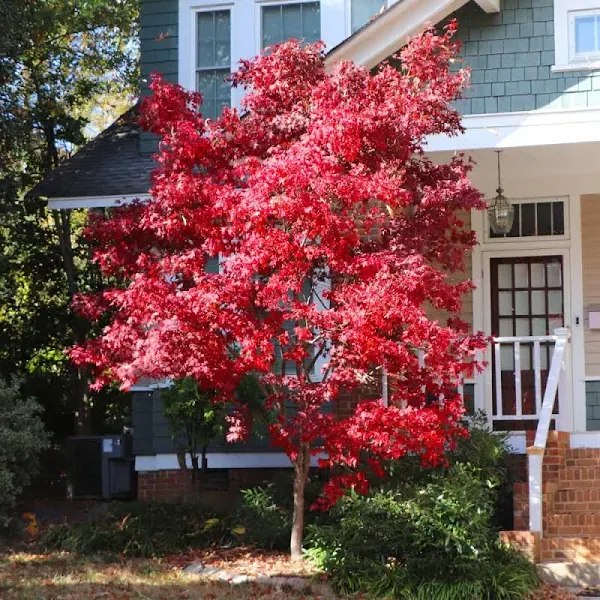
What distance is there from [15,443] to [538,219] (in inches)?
259

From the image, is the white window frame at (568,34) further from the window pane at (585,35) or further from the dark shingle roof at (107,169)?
the dark shingle roof at (107,169)

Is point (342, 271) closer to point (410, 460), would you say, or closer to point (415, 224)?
point (415, 224)

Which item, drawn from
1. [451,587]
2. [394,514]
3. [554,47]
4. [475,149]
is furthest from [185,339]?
[554,47]

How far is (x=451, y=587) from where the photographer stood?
865cm

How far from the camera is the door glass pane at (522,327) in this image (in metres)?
13.3

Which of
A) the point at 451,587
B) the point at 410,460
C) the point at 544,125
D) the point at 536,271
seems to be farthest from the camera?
the point at 536,271

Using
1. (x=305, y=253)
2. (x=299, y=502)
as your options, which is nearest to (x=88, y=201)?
(x=305, y=253)

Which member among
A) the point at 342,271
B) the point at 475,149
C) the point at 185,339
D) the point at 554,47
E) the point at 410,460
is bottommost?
the point at 410,460

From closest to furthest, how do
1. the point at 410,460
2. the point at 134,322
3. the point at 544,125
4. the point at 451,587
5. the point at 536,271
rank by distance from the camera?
the point at 451,587, the point at 134,322, the point at 410,460, the point at 544,125, the point at 536,271

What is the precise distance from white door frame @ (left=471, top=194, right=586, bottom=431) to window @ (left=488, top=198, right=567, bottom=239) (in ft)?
0.28

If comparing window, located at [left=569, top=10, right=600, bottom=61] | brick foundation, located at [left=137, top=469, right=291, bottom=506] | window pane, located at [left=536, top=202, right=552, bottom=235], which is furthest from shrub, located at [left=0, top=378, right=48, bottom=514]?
window, located at [left=569, top=10, right=600, bottom=61]

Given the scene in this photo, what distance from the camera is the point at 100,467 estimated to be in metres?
14.8

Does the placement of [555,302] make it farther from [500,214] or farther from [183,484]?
[183,484]

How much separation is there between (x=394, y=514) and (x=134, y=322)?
2.71 metres
